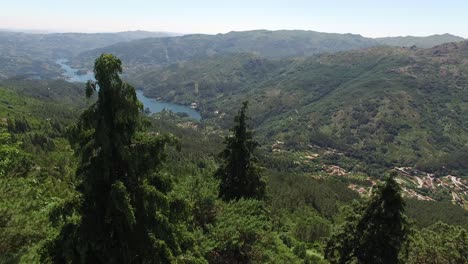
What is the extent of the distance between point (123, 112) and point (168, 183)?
4.90 metres

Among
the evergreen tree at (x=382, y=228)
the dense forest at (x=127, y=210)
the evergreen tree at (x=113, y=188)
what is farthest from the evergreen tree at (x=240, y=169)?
the evergreen tree at (x=113, y=188)

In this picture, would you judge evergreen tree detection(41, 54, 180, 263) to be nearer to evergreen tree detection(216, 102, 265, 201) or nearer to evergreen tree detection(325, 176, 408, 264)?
evergreen tree detection(325, 176, 408, 264)

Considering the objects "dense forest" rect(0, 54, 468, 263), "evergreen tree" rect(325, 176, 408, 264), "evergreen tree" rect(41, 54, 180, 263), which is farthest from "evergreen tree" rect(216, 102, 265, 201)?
"evergreen tree" rect(41, 54, 180, 263)

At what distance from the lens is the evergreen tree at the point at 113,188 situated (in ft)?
62.5

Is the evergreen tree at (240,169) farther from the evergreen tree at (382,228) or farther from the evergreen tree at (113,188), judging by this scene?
the evergreen tree at (113,188)

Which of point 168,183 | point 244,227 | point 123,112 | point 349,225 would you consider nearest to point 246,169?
point 349,225

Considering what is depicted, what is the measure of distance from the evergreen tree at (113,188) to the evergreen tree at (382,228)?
2481 centimetres

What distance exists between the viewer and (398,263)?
39875 mm

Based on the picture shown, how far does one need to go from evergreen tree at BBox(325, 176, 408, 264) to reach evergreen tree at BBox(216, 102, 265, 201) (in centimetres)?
1424

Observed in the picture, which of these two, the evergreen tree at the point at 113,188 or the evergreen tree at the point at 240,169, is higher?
the evergreen tree at the point at 113,188

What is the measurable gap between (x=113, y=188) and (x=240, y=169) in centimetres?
3274

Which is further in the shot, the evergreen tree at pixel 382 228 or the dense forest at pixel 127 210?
the evergreen tree at pixel 382 228

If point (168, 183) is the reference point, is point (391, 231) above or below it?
below

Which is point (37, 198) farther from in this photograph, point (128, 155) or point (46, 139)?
point (46, 139)
